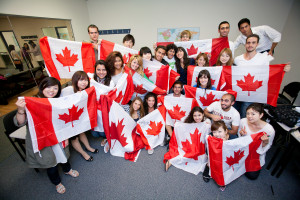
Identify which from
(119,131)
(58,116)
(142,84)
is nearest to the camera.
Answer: (58,116)

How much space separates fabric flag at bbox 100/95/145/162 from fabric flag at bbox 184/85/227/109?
3.55ft

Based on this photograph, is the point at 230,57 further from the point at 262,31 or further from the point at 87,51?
the point at 87,51

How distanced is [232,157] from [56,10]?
5.29 metres

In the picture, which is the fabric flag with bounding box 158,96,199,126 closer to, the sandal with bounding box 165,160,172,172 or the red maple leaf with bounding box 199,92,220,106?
the red maple leaf with bounding box 199,92,220,106

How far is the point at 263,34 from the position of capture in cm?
268

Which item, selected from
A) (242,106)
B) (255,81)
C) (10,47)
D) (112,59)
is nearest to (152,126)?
(112,59)

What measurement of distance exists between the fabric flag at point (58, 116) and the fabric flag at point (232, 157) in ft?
5.36

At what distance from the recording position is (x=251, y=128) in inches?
71.7

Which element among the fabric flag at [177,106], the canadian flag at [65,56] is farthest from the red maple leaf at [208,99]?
the canadian flag at [65,56]

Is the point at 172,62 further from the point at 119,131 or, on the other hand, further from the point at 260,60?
the point at 119,131

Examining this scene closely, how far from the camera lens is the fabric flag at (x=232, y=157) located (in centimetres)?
164

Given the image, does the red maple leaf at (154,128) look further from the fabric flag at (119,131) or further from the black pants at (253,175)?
the black pants at (253,175)

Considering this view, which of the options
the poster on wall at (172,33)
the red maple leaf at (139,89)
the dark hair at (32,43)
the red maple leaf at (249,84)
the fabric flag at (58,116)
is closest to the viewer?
the fabric flag at (58,116)

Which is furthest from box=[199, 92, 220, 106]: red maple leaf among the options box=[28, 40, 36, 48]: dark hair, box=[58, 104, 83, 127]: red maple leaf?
box=[28, 40, 36, 48]: dark hair
